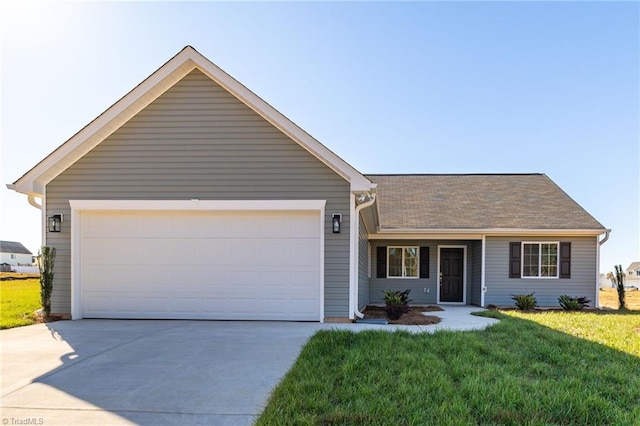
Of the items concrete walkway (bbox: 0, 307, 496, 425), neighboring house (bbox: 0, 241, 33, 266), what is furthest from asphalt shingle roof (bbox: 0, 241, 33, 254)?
concrete walkway (bbox: 0, 307, 496, 425)

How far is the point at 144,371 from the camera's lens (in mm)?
4645

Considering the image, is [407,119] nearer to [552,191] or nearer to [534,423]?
[552,191]

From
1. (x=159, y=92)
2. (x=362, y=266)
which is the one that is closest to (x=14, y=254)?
(x=159, y=92)

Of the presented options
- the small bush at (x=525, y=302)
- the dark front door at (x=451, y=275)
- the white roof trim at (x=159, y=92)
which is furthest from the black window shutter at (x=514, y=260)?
the white roof trim at (x=159, y=92)

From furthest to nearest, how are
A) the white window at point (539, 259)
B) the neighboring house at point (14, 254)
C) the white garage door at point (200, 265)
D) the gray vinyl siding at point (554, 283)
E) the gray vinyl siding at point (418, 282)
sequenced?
1. the neighboring house at point (14, 254)
2. the gray vinyl siding at point (418, 282)
3. the white window at point (539, 259)
4. the gray vinyl siding at point (554, 283)
5. the white garage door at point (200, 265)

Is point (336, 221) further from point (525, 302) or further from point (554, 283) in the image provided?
point (554, 283)

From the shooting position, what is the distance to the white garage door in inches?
329

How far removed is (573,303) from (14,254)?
78.0 m

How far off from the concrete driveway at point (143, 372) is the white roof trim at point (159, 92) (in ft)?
10.0

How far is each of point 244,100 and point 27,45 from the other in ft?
15.6

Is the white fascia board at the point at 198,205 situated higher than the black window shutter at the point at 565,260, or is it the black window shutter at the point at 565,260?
the white fascia board at the point at 198,205

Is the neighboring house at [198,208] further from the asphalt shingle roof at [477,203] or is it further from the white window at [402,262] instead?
the white window at [402,262]

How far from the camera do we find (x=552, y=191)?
49.1ft

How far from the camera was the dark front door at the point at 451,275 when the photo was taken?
44.7ft
